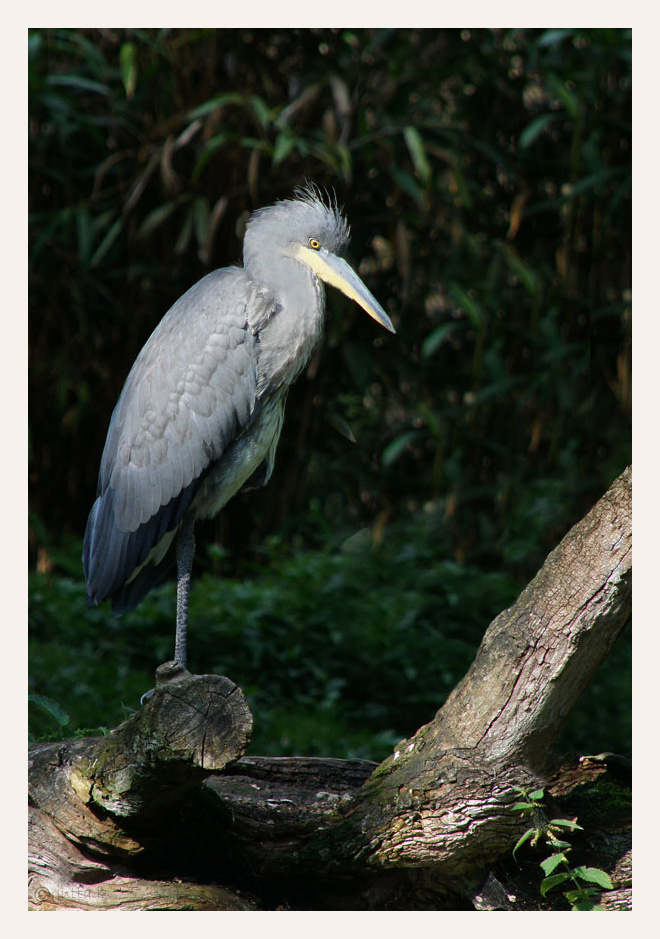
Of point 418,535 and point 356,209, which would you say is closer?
point 356,209

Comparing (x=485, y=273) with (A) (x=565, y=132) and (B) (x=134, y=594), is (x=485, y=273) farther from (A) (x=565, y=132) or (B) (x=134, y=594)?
(B) (x=134, y=594)

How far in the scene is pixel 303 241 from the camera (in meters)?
3.59

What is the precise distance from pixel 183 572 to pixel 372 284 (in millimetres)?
3095

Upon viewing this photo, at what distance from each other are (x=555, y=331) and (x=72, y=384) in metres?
2.87

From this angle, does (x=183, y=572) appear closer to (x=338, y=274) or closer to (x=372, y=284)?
(x=338, y=274)

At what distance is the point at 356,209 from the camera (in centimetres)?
588

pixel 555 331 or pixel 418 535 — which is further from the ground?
pixel 555 331

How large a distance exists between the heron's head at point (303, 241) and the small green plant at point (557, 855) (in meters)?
1.69

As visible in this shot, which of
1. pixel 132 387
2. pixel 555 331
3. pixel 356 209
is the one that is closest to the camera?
pixel 132 387

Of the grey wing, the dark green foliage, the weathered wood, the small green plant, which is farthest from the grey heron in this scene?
the dark green foliage

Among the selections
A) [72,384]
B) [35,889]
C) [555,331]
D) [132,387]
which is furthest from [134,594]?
[555,331]

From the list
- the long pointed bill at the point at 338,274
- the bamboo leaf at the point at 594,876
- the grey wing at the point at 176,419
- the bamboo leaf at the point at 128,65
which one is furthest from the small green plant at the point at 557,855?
the bamboo leaf at the point at 128,65

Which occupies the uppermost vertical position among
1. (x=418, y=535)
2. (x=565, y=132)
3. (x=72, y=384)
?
(x=565, y=132)

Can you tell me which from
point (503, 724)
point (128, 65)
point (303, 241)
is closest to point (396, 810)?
point (503, 724)
